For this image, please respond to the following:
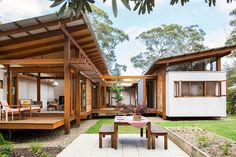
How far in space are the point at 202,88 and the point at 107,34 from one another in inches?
803

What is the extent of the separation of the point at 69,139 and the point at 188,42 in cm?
3076

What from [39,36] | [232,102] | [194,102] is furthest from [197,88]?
[39,36]

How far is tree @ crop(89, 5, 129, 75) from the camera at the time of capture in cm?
3399

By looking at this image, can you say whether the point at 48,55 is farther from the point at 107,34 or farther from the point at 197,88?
the point at 107,34

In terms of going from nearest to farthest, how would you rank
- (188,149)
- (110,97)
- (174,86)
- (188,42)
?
(188,149)
(174,86)
(110,97)
(188,42)

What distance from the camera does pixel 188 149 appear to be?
684 cm

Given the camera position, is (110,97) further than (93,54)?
Yes

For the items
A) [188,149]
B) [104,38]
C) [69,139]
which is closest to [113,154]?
[188,149]

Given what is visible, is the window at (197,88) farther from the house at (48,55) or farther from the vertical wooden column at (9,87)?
the vertical wooden column at (9,87)

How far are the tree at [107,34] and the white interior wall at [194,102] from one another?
57.3 ft

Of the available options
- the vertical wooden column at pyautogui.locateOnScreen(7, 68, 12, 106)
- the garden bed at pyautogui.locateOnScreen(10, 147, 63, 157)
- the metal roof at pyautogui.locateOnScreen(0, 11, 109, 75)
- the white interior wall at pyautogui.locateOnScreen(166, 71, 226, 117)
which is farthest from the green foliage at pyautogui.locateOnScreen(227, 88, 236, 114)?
the garden bed at pyautogui.locateOnScreen(10, 147, 63, 157)

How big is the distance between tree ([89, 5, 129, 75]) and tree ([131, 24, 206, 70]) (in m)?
3.95

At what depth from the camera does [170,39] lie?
38281 millimetres

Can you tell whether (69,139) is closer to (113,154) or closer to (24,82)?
(113,154)
